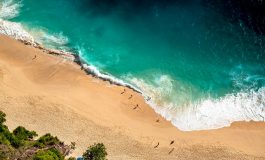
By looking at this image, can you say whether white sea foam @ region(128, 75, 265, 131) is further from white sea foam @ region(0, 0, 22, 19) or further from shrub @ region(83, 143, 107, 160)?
white sea foam @ region(0, 0, 22, 19)

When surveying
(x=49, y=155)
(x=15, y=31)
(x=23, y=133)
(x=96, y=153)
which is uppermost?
(x=15, y=31)

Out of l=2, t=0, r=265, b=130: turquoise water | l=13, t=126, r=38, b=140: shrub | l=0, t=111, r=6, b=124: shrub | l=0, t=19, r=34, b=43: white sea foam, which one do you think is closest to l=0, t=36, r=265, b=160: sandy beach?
l=13, t=126, r=38, b=140: shrub

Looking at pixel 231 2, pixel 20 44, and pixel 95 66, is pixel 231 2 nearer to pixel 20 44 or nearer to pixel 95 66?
pixel 95 66

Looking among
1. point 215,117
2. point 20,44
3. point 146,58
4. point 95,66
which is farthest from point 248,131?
point 20,44

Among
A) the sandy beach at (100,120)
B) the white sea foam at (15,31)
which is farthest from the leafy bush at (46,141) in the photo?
the white sea foam at (15,31)

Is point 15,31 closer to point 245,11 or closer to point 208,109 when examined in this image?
point 208,109

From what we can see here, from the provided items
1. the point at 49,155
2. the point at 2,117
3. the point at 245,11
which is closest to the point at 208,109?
the point at 245,11

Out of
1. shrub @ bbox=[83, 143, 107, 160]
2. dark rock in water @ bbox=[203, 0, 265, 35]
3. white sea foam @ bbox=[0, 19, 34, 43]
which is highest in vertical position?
dark rock in water @ bbox=[203, 0, 265, 35]
